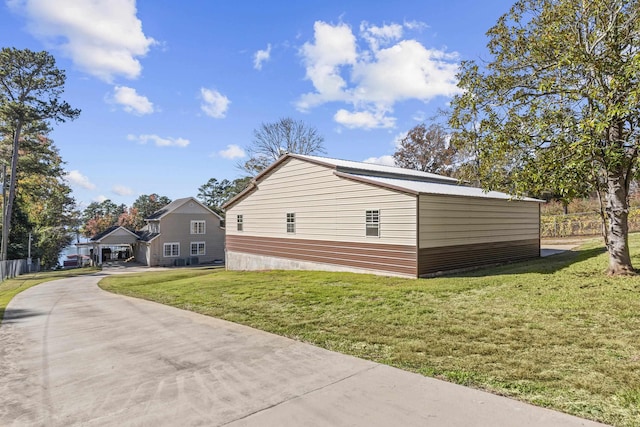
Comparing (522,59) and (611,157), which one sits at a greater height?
(522,59)

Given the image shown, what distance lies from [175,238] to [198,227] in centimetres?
279

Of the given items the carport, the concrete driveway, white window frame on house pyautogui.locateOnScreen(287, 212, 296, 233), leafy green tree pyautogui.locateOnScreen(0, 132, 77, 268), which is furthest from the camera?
the carport

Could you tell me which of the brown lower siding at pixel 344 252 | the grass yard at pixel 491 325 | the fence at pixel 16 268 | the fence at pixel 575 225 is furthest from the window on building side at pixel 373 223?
the fence at pixel 16 268

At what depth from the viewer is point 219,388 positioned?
4188 millimetres

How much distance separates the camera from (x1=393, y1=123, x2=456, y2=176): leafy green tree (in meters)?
39.3

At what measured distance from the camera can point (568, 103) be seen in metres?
9.73

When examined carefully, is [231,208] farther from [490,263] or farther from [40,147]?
[40,147]

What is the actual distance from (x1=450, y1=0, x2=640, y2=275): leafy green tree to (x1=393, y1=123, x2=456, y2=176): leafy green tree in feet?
94.9

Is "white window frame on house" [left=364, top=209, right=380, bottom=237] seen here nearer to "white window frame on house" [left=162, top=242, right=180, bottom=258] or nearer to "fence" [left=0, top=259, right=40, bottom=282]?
"fence" [left=0, top=259, right=40, bottom=282]

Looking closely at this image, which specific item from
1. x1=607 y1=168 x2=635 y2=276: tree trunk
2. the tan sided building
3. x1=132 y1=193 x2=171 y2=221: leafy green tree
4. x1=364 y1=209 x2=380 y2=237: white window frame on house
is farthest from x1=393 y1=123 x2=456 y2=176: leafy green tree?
x1=132 y1=193 x2=171 y2=221: leafy green tree

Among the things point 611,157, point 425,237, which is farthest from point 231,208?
point 611,157

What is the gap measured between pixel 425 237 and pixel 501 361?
7.87m

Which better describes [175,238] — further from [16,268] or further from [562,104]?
[562,104]

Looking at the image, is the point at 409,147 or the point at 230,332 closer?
the point at 230,332
